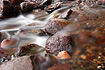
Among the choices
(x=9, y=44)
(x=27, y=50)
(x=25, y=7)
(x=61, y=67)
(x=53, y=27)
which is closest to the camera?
(x=61, y=67)

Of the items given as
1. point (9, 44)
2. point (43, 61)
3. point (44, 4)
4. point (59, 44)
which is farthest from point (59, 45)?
point (44, 4)

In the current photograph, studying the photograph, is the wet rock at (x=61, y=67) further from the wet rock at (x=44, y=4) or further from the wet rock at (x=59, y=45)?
the wet rock at (x=44, y=4)

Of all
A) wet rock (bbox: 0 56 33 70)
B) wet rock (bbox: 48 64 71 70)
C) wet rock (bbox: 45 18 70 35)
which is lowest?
wet rock (bbox: 48 64 71 70)

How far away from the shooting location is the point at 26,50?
3197 millimetres

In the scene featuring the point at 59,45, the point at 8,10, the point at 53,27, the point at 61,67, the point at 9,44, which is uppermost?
the point at 8,10

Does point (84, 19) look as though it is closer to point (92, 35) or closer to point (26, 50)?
point (92, 35)

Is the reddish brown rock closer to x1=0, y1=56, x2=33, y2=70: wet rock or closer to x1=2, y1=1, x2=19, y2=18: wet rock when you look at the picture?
x1=0, y1=56, x2=33, y2=70: wet rock

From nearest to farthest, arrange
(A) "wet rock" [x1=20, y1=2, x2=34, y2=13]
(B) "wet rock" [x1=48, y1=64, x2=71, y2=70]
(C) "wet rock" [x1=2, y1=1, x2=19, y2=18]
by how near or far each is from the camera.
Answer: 1. (B) "wet rock" [x1=48, y1=64, x2=71, y2=70]
2. (C) "wet rock" [x1=2, y1=1, x2=19, y2=18]
3. (A) "wet rock" [x1=20, y1=2, x2=34, y2=13]

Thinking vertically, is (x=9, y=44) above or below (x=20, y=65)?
below

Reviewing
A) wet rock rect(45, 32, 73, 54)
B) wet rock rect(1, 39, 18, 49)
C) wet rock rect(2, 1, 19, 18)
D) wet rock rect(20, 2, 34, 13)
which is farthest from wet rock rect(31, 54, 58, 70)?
wet rock rect(20, 2, 34, 13)

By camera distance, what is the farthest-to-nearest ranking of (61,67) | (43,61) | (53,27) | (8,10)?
1. (8,10)
2. (53,27)
3. (43,61)
4. (61,67)

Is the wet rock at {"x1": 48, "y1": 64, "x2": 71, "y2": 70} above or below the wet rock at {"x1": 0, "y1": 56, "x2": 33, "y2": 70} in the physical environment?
below

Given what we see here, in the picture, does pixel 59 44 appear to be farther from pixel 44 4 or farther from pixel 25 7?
pixel 44 4

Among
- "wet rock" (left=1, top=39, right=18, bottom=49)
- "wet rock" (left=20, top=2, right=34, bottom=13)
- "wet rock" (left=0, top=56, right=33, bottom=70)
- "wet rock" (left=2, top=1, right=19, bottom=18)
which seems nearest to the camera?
"wet rock" (left=0, top=56, right=33, bottom=70)
